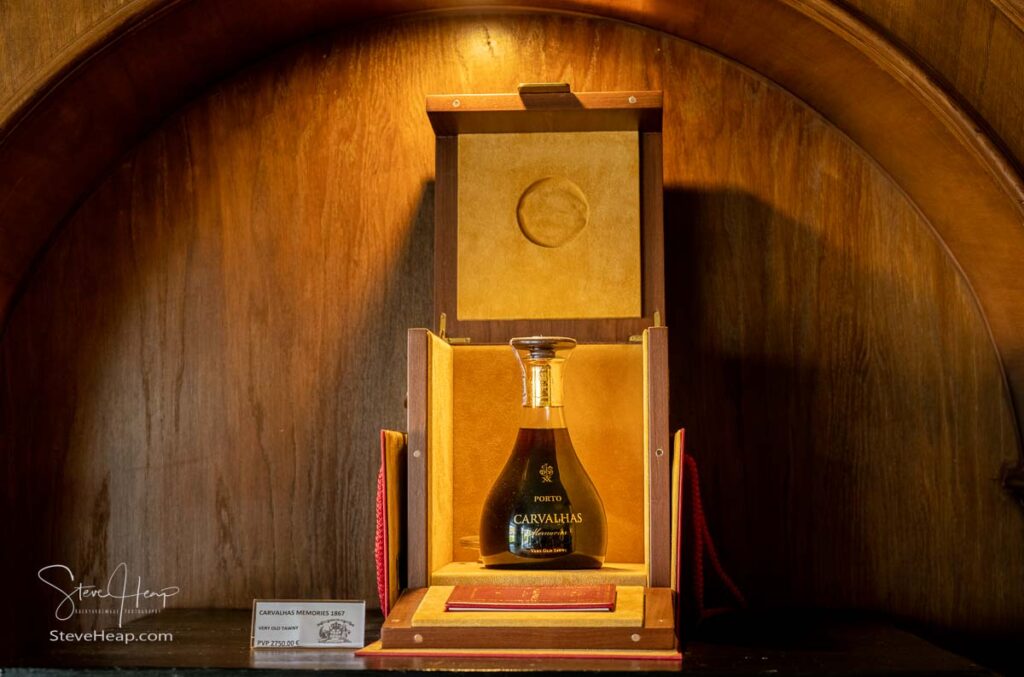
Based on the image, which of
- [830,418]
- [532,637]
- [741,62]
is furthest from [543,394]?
[741,62]

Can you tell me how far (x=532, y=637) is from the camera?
1078 mm

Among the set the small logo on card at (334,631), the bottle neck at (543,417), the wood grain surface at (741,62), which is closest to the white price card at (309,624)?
the small logo on card at (334,631)

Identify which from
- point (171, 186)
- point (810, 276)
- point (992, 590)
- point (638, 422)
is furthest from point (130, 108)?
point (992, 590)

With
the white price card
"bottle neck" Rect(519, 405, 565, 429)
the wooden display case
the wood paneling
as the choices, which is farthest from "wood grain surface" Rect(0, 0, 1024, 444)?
the white price card

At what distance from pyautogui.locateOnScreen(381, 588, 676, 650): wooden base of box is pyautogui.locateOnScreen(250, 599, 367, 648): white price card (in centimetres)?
5

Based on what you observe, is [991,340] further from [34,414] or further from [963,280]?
[34,414]

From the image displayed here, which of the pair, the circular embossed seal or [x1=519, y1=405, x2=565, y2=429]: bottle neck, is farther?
the circular embossed seal

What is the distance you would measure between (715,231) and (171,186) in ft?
2.78

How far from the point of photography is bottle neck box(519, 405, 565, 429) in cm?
132

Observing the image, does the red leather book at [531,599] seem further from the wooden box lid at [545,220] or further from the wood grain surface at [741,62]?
the wood grain surface at [741,62]

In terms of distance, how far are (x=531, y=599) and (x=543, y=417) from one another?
0.27m

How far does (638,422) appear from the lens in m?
1.44

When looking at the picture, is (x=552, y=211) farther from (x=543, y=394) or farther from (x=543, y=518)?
(x=543, y=518)

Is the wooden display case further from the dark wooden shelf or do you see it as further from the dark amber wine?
the dark wooden shelf
